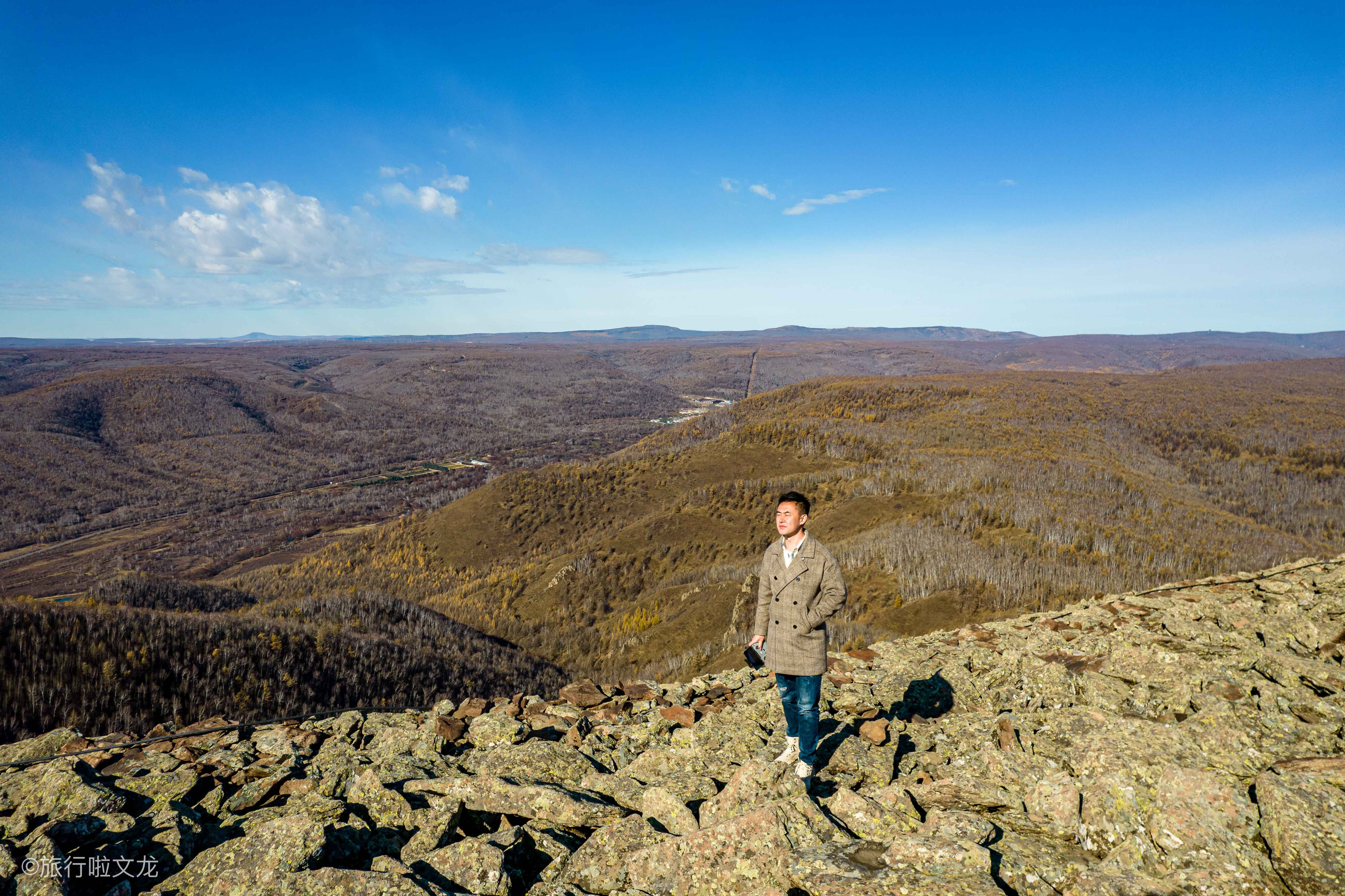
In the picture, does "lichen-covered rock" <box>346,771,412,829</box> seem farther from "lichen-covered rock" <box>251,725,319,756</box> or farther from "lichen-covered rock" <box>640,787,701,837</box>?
"lichen-covered rock" <box>251,725,319,756</box>

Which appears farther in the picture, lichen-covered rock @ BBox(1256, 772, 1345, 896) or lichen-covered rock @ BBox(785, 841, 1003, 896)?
lichen-covered rock @ BBox(785, 841, 1003, 896)

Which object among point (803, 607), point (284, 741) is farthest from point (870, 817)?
point (284, 741)

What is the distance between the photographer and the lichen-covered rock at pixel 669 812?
179 inches

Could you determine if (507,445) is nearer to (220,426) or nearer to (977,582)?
(220,426)

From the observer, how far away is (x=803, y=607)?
5.41 meters

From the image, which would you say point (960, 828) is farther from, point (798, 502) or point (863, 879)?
point (798, 502)

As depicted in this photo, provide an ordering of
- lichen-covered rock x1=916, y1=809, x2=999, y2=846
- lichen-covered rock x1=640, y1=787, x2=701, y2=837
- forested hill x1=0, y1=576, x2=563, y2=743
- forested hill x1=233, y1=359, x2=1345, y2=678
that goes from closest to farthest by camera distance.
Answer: lichen-covered rock x1=916, y1=809, x2=999, y2=846
lichen-covered rock x1=640, y1=787, x2=701, y2=837
forested hill x1=0, y1=576, x2=563, y2=743
forested hill x1=233, y1=359, x2=1345, y2=678

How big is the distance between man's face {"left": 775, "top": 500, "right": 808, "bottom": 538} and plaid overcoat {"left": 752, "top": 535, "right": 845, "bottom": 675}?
0.15m

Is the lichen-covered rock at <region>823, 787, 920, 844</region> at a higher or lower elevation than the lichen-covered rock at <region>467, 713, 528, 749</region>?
higher

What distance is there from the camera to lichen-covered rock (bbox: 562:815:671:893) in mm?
4000

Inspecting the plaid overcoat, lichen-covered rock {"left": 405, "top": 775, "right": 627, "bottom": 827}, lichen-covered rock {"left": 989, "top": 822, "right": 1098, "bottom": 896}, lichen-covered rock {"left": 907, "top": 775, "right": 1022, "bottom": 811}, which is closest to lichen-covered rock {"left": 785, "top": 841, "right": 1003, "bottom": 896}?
lichen-covered rock {"left": 989, "top": 822, "right": 1098, "bottom": 896}

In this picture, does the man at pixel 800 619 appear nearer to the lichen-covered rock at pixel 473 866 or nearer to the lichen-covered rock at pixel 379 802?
the lichen-covered rock at pixel 473 866

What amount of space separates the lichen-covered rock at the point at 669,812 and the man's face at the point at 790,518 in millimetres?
2273

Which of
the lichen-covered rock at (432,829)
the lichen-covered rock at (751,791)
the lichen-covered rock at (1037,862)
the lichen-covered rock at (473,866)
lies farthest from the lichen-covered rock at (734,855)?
the lichen-covered rock at (432,829)
